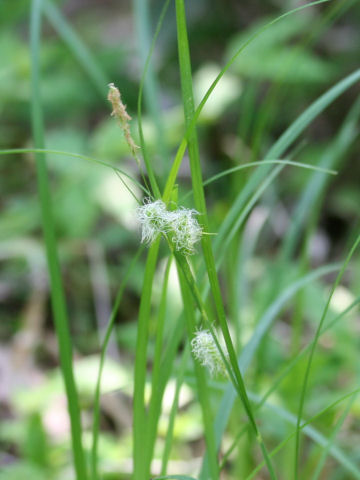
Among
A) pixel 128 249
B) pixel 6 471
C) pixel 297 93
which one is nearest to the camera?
pixel 6 471

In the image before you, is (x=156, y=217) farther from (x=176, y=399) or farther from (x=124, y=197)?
(x=124, y=197)

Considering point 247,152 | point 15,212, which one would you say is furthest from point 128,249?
point 247,152

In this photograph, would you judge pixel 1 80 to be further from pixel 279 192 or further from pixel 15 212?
pixel 279 192

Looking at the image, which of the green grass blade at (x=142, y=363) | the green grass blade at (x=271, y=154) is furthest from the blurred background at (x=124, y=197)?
the green grass blade at (x=142, y=363)

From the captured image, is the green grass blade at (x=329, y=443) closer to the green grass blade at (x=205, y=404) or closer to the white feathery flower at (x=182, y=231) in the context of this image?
the green grass blade at (x=205, y=404)

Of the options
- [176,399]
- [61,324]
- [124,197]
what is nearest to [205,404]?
[176,399]
